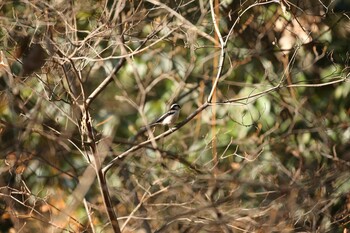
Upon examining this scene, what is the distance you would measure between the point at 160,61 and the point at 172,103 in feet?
1.36

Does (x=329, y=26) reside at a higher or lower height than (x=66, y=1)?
lower

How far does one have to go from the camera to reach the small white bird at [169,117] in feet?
20.9

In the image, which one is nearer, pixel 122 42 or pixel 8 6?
pixel 122 42

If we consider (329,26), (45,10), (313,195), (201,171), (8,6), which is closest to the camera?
(45,10)

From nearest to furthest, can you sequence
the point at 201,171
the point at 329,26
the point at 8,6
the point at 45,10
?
the point at 45,10 < the point at 201,171 < the point at 8,6 < the point at 329,26

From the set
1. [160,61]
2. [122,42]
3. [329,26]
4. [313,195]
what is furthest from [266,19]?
[122,42]

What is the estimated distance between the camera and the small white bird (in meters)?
6.38

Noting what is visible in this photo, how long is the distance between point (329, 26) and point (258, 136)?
3.85ft

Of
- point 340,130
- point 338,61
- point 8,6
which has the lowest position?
point 340,130

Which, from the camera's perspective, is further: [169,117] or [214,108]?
[214,108]

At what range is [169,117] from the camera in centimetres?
642

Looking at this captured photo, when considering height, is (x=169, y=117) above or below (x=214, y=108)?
above

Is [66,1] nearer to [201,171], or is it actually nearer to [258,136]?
[201,171]

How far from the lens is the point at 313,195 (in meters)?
6.13
